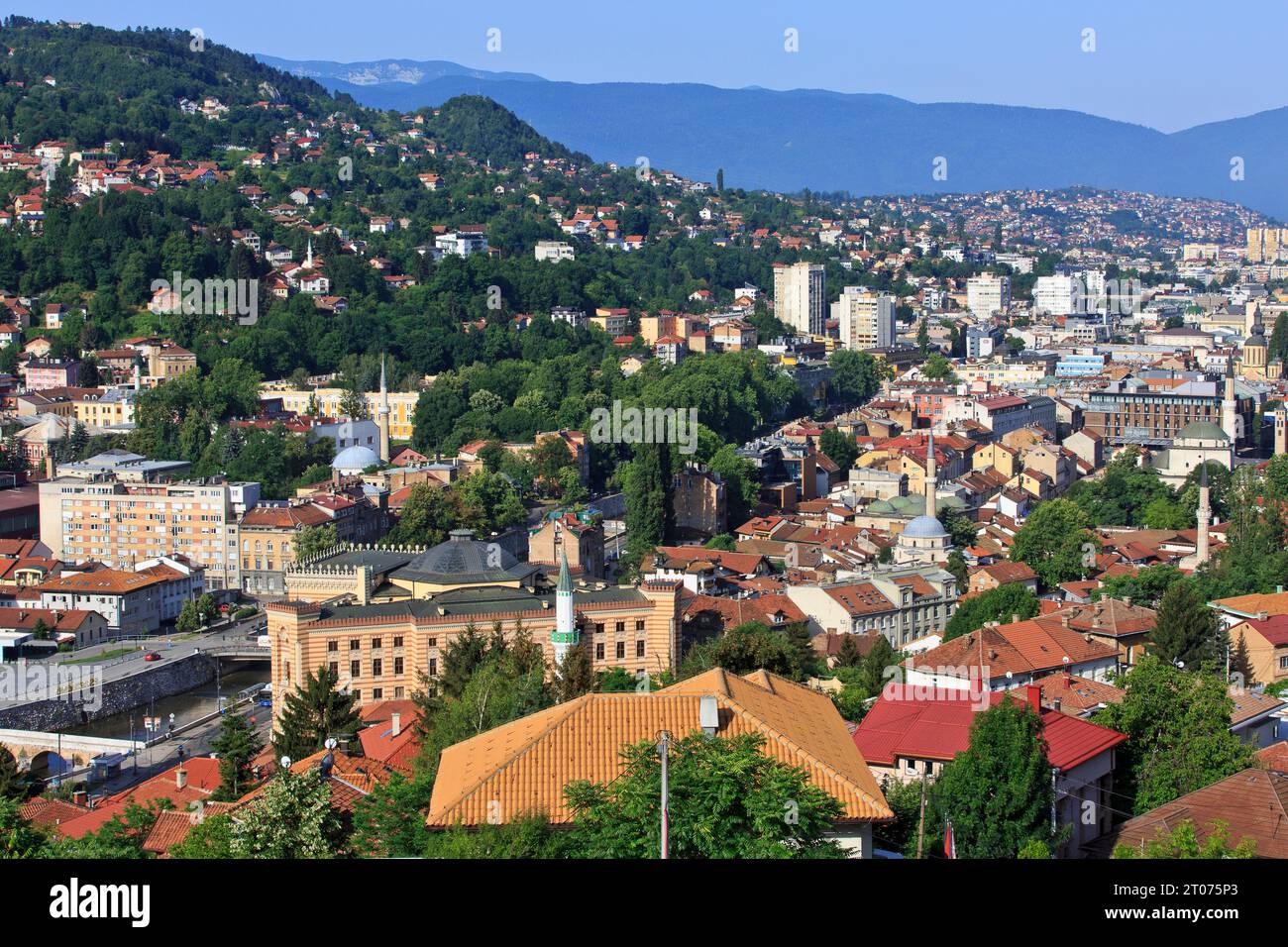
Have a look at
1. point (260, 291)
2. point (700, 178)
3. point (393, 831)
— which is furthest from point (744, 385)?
point (700, 178)

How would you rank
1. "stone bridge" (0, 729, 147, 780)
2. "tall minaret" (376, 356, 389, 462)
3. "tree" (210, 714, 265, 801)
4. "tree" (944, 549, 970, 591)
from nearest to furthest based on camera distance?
"tree" (210, 714, 265, 801) → "stone bridge" (0, 729, 147, 780) → "tree" (944, 549, 970, 591) → "tall minaret" (376, 356, 389, 462)

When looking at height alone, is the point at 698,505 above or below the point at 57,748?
above

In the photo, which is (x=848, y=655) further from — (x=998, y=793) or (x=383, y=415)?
(x=383, y=415)

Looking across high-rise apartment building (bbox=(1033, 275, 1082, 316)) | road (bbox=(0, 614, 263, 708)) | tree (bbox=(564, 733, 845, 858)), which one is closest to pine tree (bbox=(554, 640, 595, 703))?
tree (bbox=(564, 733, 845, 858))

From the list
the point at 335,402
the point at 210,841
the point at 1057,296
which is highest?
the point at 1057,296

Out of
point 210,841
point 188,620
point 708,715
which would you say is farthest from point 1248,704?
point 188,620

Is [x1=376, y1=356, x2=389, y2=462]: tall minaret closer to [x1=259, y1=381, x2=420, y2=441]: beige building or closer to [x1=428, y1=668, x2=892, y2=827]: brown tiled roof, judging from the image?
[x1=259, y1=381, x2=420, y2=441]: beige building

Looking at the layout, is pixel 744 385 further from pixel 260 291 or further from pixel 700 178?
pixel 700 178
